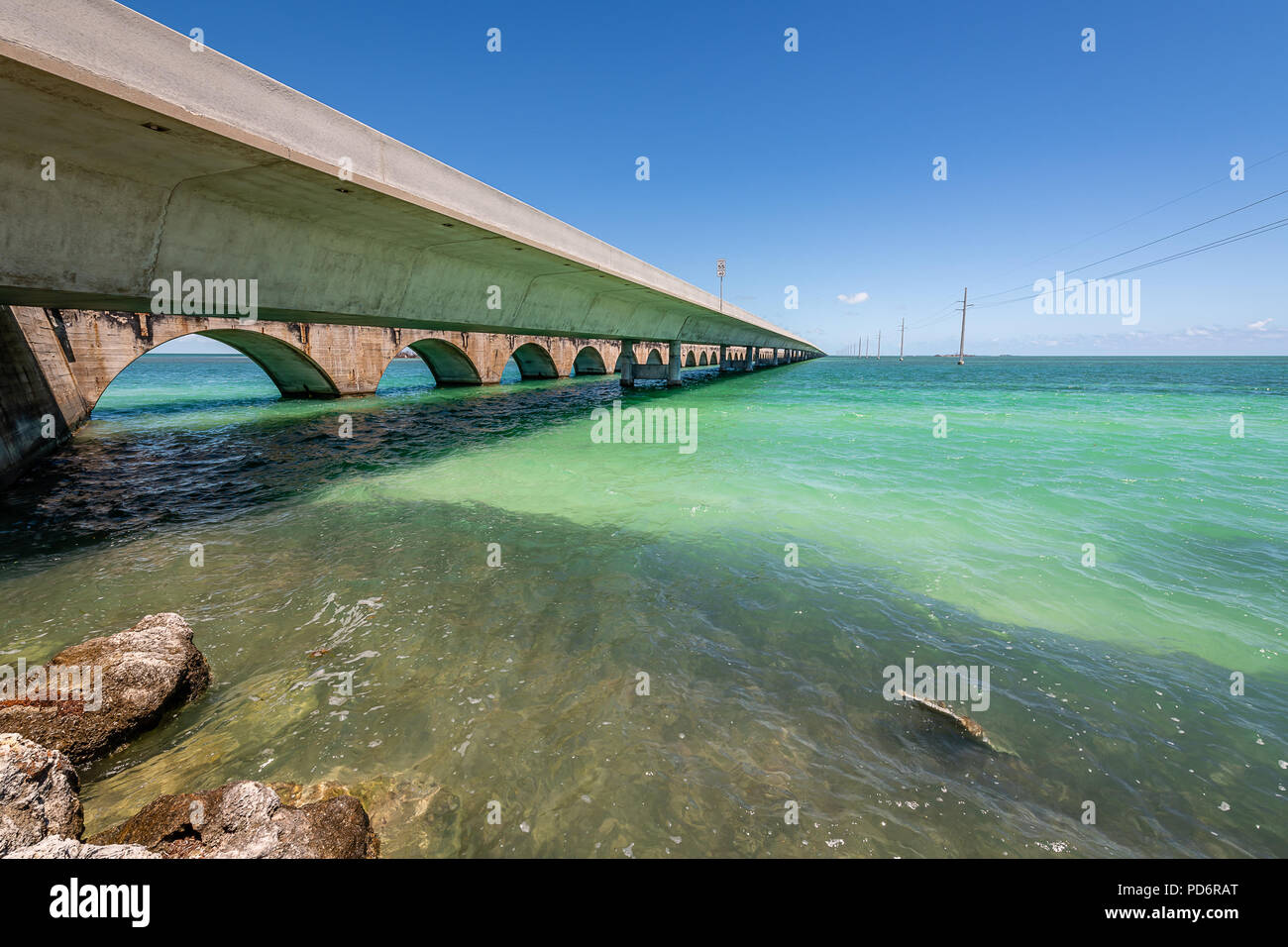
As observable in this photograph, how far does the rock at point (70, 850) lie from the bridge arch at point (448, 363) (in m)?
34.1

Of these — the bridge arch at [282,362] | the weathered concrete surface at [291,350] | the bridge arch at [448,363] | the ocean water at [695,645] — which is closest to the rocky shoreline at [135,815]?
the ocean water at [695,645]

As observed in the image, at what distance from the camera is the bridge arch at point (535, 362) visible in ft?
150

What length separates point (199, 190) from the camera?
7770mm

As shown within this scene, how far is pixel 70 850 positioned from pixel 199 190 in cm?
923

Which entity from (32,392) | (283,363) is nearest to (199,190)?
(32,392)

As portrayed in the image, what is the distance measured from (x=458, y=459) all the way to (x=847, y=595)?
10662mm

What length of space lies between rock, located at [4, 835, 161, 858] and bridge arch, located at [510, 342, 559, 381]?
44.3m

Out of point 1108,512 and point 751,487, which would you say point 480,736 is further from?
point 1108,512

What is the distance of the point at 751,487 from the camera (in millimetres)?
10867

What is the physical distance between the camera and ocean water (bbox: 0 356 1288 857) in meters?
3.03
